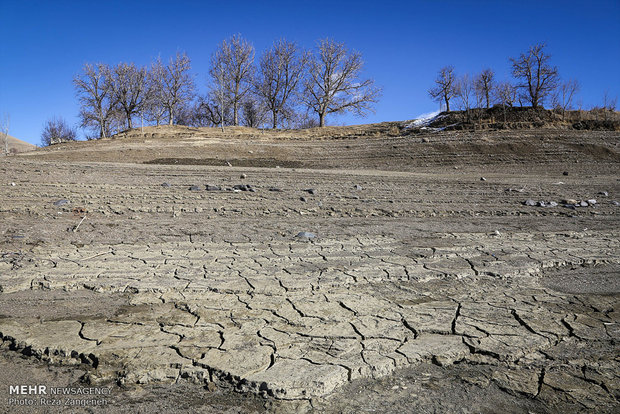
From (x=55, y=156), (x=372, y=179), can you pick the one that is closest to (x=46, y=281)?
(x=372, y=179)

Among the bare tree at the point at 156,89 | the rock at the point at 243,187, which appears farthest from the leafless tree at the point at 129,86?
the rock at the point at 243,187

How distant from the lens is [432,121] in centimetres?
3425

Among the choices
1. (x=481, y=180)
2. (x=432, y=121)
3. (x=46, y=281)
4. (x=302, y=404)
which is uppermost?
(x=432, y=121)

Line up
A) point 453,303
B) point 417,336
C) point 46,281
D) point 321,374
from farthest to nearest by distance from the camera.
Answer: point 46,281 → point 453,303 → point 417,336 → point 321,374

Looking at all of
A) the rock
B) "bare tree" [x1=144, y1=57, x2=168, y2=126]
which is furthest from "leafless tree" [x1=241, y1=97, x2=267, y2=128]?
the rock

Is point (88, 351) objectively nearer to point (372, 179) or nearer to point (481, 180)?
point (372, 179)

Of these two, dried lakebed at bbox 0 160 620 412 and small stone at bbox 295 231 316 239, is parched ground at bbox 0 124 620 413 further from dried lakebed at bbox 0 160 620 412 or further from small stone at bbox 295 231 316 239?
small stone at bbox 295 231 316 239

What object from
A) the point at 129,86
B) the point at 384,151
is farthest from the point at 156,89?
the point at 384,151

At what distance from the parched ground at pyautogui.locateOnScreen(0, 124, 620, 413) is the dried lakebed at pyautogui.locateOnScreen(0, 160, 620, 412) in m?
0.02

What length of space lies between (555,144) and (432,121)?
53.1 ft

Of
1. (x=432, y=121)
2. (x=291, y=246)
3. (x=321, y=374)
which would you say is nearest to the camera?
(x=321, y=374)

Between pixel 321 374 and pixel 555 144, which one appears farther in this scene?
pixel 555 144

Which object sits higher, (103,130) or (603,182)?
(103,130)

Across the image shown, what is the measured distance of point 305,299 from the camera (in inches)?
156
